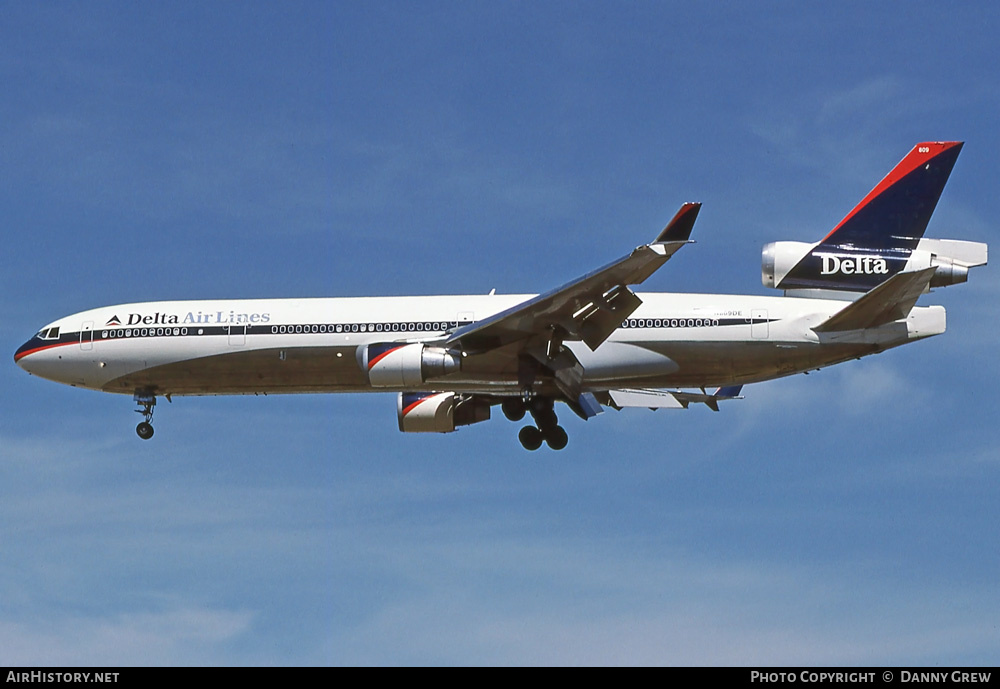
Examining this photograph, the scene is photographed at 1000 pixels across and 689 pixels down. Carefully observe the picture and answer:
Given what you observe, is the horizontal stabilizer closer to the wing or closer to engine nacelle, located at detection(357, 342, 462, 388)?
the wing

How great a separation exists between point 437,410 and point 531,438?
2.84 meters

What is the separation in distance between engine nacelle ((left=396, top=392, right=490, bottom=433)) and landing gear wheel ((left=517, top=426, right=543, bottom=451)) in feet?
6.29

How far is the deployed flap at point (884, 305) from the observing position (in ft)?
88.7

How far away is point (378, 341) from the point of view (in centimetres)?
3114

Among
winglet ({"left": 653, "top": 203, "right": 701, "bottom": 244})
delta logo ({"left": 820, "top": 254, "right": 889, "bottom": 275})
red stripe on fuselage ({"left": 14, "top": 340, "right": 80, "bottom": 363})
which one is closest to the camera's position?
winglet ({"left": 653, "top": 203, "right": 701, "bottom": 244})

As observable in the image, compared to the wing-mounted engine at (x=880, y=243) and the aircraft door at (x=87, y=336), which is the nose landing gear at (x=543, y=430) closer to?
the wing-mounted engine at (x=880, y=243)

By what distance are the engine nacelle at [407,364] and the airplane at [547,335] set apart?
0.04 meters

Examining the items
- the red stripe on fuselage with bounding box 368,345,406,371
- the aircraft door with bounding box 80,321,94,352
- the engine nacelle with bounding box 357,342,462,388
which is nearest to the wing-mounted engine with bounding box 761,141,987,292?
the engine nacelle with bounding box 357,342,462,388

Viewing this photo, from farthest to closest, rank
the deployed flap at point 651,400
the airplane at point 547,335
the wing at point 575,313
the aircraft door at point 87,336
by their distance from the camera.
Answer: the deployed flap at point 651,400
the aircraft door at point 87,336
the airplane at point 547,335
the wing at point 575,313

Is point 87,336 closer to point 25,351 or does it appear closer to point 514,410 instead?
point 25,351

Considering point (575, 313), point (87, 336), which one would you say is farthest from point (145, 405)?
Answer: point (575, 313)

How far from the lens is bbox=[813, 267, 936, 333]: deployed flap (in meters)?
27.0

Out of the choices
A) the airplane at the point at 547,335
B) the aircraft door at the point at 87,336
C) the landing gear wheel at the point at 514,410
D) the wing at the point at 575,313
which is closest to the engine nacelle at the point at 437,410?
the airplane at the point at 547,335
